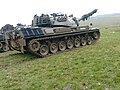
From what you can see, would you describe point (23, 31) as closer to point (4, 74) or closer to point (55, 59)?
point (55, 59)

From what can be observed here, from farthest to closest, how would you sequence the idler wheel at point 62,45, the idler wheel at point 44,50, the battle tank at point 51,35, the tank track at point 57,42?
the idler wheel at point 62,45 → the idler wheel at point 44,50 → the tank track at point 57,42 → the battle tank at point 51,35

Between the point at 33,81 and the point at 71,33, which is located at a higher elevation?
the point at 71,33

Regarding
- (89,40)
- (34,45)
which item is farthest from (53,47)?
(89,40)

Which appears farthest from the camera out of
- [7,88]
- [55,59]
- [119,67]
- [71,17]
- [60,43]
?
[71,17]

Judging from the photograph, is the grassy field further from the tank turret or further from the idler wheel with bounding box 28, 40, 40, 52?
the tank turret

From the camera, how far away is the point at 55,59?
54.9 feet

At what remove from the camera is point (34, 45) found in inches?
703

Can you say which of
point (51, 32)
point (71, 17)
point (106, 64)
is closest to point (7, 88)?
point (106, 64)

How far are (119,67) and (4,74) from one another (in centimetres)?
576

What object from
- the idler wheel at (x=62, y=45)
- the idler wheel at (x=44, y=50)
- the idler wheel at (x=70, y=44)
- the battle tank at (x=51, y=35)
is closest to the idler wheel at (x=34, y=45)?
the battle tank at (x=51, y=35)

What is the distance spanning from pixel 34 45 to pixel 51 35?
4.94 ft

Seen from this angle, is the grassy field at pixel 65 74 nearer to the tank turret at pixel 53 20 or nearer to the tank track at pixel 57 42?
the tank track at pixel 57 42

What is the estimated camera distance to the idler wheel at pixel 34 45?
57.6 feet

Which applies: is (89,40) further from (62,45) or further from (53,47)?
(53,47)
